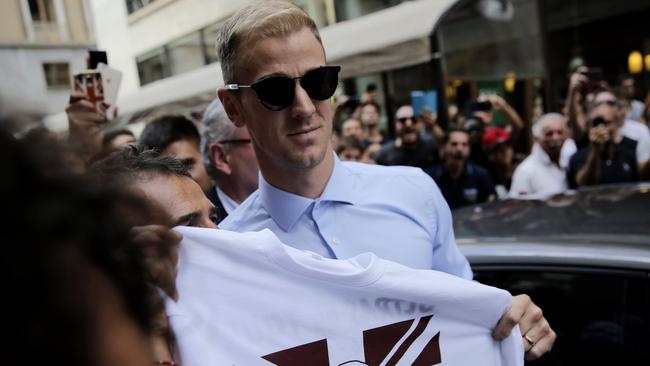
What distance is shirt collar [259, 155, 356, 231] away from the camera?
1.57 metres

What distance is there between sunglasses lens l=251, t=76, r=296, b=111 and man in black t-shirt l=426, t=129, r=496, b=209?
135 inches

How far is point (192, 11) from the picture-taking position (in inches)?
432

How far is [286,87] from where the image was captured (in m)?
1.50

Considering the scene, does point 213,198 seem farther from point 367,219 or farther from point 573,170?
point 573,170

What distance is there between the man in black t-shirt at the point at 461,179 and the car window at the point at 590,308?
2.42 m

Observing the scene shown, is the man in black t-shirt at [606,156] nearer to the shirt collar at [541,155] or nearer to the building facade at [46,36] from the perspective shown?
the shirt collar at [541,155]

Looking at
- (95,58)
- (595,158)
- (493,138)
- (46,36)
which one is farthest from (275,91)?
(46,36)

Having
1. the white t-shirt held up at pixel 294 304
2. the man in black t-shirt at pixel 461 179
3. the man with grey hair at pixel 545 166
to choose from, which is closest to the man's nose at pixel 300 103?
the white t-shirt held up at pixel 294 304

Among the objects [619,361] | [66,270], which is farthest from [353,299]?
[619,361]

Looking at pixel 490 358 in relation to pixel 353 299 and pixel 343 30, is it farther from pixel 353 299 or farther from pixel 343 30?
pixel 343 30

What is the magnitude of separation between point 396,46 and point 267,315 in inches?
234

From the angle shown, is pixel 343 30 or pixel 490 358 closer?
pixel 490 358

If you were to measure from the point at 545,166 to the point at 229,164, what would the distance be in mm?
3224

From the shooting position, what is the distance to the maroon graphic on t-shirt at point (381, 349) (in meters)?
1.15
